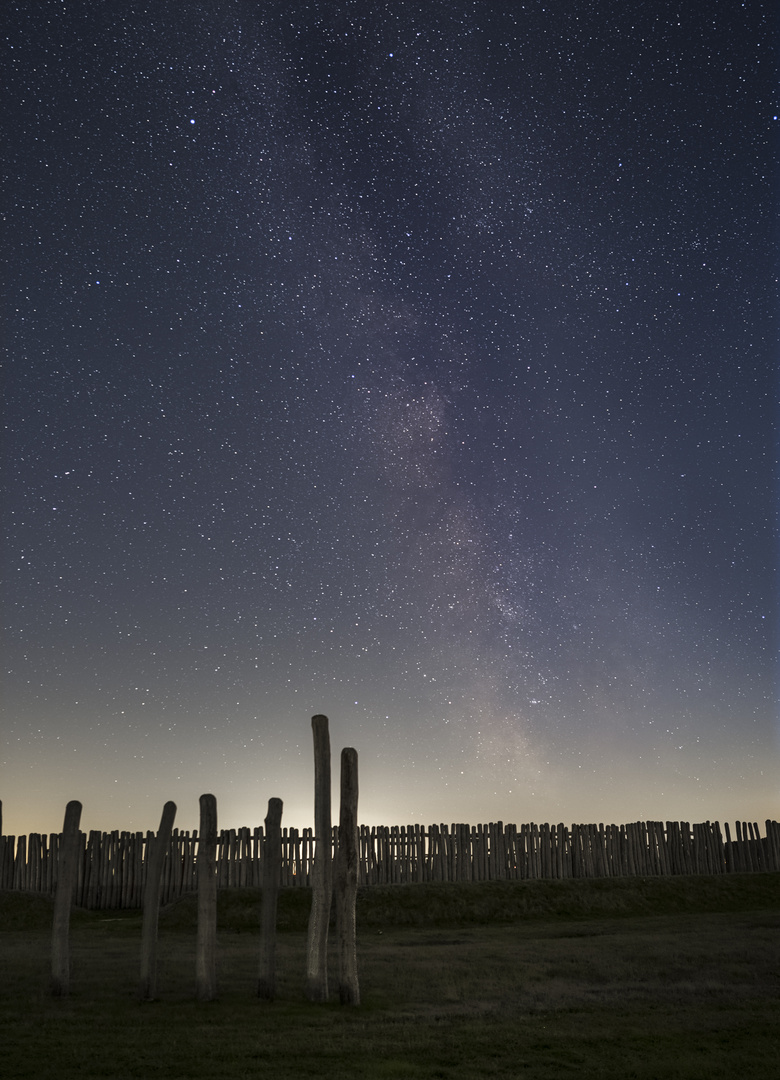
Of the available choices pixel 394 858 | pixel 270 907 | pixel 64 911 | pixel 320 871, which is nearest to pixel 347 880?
pixel 320 871

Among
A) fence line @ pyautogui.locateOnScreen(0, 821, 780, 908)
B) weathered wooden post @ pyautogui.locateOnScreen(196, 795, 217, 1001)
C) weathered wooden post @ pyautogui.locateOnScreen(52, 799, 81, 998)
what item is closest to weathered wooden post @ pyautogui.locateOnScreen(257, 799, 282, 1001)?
weathered wooden post @ pyautogui.locateOnScreen(196, 795, 217, 1001)

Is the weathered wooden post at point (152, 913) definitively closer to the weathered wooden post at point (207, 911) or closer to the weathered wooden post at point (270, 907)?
the weathered wooden post at point (207, 911)

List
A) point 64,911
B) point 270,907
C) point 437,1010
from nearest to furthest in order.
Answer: point 437,1010
point 64,911
point 270,907

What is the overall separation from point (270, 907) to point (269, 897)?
13 cm

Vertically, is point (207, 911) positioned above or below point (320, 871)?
below

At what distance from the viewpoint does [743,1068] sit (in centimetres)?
846

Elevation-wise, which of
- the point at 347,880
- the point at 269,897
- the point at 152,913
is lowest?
the point at 152,913

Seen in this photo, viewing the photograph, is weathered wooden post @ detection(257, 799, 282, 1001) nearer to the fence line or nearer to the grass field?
the grass field

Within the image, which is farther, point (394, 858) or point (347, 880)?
point (394, 858)

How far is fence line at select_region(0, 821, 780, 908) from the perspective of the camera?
85.5 ft

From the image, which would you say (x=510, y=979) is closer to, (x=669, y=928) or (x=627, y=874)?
(x=669, y=928)

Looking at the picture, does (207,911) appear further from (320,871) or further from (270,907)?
(320,871)

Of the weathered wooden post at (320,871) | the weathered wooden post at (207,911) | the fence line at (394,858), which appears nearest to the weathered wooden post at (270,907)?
the weathered wooden post at (320,871)

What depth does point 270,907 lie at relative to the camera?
11539 millimetres
